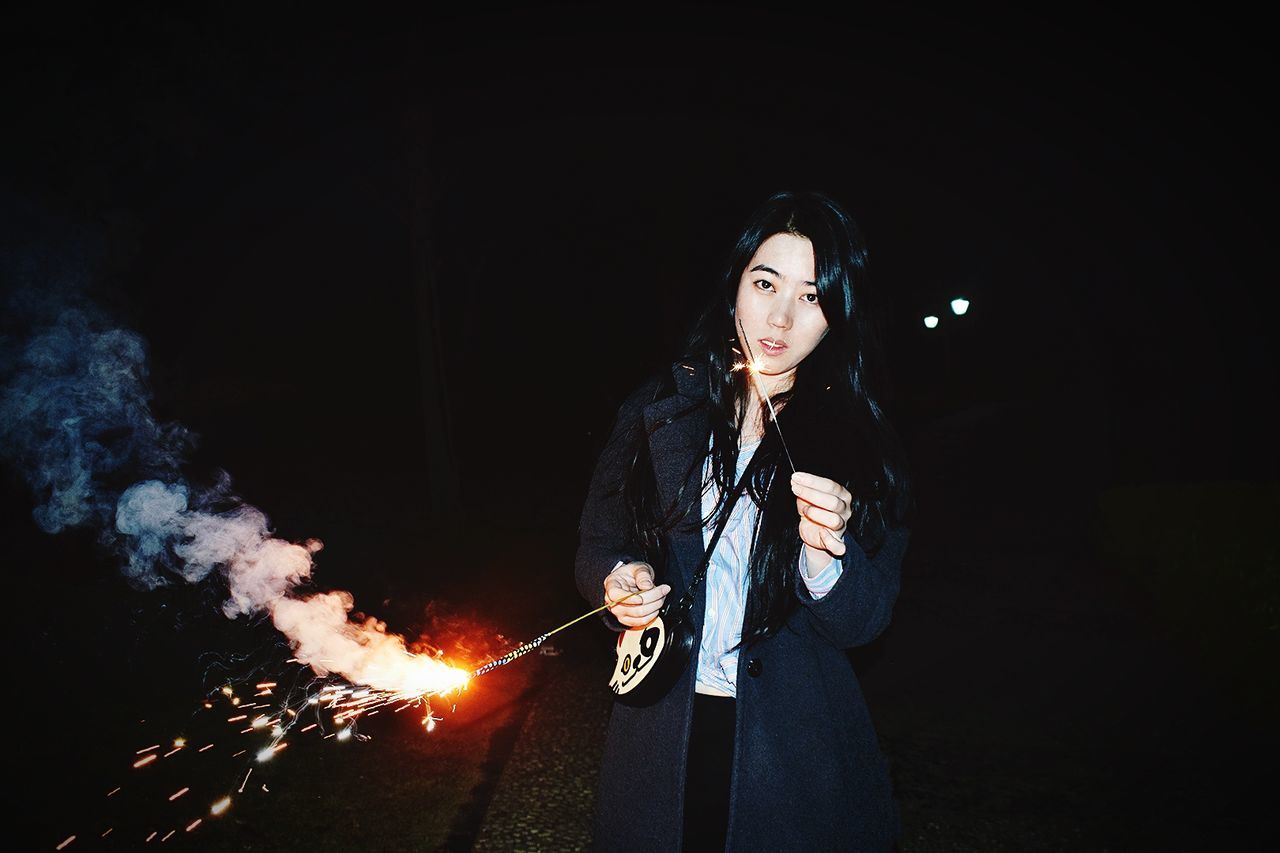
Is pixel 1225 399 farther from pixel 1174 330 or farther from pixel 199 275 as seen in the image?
pixel 199 275

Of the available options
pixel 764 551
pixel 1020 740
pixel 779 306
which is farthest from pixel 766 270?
pixel 1020 740

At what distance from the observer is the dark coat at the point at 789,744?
6.75ft

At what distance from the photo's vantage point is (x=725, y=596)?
224 cm

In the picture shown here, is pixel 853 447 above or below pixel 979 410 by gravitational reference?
above


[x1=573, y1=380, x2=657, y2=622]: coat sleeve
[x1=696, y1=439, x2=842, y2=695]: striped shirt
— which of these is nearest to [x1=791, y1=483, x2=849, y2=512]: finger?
[x1=696, y1=439, x2=842, y2=695]: striped shirt

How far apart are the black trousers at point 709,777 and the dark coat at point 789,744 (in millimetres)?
53

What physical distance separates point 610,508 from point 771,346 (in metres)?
0.79

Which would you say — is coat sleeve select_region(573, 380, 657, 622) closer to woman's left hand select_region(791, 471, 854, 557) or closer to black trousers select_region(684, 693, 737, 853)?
black trousers select_region(684, 693, 737, 853)

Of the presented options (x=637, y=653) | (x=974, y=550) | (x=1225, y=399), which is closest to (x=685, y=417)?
(x=637, y=653)

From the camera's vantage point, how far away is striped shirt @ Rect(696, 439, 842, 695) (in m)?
2.19

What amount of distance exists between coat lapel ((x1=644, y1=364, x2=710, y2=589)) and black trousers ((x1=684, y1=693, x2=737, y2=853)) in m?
0.41

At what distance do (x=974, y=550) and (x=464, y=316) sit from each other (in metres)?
15.0

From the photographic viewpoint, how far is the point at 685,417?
2455mm

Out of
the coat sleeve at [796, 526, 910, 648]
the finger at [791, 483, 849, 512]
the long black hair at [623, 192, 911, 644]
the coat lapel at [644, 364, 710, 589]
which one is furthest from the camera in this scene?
the coat lapel at [644, 364, 710, 589]
